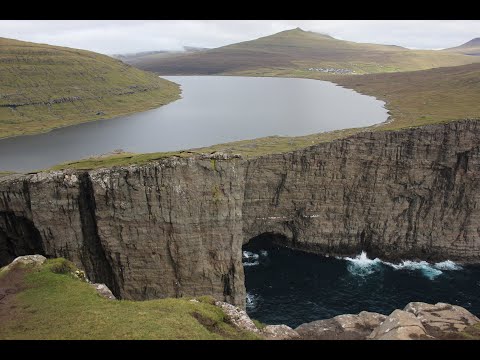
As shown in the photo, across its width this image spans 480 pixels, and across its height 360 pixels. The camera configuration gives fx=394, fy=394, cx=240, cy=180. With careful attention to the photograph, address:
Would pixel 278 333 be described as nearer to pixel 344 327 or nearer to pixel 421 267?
pixel 344 327

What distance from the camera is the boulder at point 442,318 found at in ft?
124

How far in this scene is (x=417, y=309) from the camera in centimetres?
4162

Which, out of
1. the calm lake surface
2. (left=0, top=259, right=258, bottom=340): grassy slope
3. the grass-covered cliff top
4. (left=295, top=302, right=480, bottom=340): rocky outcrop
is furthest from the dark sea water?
the calm lake surface

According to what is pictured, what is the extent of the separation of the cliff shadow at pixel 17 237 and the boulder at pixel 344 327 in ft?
119

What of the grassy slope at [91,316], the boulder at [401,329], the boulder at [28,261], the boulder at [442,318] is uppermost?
the boulder at [28,261]

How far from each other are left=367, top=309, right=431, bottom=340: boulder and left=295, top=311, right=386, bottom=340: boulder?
4632 millimetres

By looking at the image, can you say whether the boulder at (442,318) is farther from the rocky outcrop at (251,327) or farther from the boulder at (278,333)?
the rocky outcrop at (251,327)

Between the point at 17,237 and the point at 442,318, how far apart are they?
53481mm

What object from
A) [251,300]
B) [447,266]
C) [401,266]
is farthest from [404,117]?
[251,300]

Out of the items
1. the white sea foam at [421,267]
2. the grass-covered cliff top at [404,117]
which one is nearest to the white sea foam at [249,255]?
the grass-covered cliff top at [404,117]

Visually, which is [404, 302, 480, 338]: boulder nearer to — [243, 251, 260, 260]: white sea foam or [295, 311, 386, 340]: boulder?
[295, 311, 386, 340]: boulder

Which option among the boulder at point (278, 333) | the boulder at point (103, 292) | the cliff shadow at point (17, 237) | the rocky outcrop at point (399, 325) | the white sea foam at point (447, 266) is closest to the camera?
the rocky outcrop at point (399, 325)

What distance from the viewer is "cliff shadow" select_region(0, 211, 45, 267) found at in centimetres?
5312
